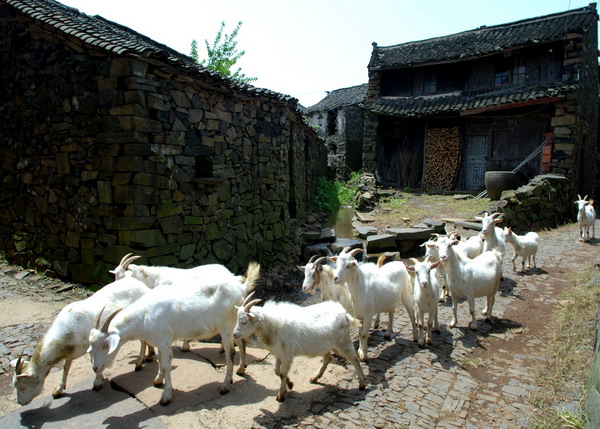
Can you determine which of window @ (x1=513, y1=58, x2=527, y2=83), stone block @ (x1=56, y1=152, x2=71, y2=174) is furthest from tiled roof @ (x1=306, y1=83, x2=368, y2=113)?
stone block @ (x1=56, y1=152, x2=71, y2=174)

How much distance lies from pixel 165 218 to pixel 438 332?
4.66 m

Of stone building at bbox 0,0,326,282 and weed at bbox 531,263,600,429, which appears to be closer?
weed at bbox 531,263,600,429

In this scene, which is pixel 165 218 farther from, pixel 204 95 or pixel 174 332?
pixel 174 332

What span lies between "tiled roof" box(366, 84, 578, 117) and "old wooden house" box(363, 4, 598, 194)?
45 millimetres

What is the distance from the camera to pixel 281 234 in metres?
10.5

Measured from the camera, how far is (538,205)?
13117 millimetres

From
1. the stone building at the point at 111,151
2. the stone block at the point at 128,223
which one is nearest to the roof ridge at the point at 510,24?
the stone building at the point at 111,151

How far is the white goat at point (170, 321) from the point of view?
3662 millimetres

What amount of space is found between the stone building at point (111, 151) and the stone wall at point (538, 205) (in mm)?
8316

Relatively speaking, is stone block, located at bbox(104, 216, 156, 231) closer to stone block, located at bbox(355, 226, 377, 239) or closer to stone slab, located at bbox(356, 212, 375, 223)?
stone block, located at bbox(355, 226, 377, 239)

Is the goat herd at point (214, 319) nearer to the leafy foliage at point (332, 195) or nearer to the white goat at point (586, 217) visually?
the white goat at point (586, 217)

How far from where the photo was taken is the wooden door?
17891 mm

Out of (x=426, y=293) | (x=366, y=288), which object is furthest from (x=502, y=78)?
(x=366, y=288)

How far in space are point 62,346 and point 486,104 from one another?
16.8 m
